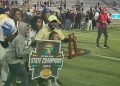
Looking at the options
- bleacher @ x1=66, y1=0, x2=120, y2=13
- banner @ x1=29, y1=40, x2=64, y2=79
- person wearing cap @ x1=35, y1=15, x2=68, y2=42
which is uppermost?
person wearing cap @ x1=35, y1=15, x2=68, y2=42

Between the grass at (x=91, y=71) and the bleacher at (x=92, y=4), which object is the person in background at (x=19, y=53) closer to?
the grass at (x=91, y=71)

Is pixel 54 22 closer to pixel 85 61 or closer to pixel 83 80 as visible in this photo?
pixel 83 80

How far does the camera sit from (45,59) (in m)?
7.71

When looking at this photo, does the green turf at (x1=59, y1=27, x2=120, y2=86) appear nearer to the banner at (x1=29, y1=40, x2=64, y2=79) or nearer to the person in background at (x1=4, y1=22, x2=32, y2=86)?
the person in background at (x1=4, y1=22, x2=32, y2=86)

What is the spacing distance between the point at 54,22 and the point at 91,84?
2433 millimetres

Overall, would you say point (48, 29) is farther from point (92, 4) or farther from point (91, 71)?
point (92, 4)

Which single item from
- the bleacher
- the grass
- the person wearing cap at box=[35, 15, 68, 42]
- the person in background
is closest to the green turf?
the grass

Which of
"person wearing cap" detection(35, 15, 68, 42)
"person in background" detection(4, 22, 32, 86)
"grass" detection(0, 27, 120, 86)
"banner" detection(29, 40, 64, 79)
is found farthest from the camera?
"grass" detection(0, 27, 120, 86)

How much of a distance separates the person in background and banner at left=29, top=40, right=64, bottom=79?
0.30m

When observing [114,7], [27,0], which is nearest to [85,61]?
[27,0]

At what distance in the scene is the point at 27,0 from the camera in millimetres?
55500

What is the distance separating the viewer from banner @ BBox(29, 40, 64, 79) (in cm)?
763

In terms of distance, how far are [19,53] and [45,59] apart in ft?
1.73

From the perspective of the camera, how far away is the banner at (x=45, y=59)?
7.63 m
